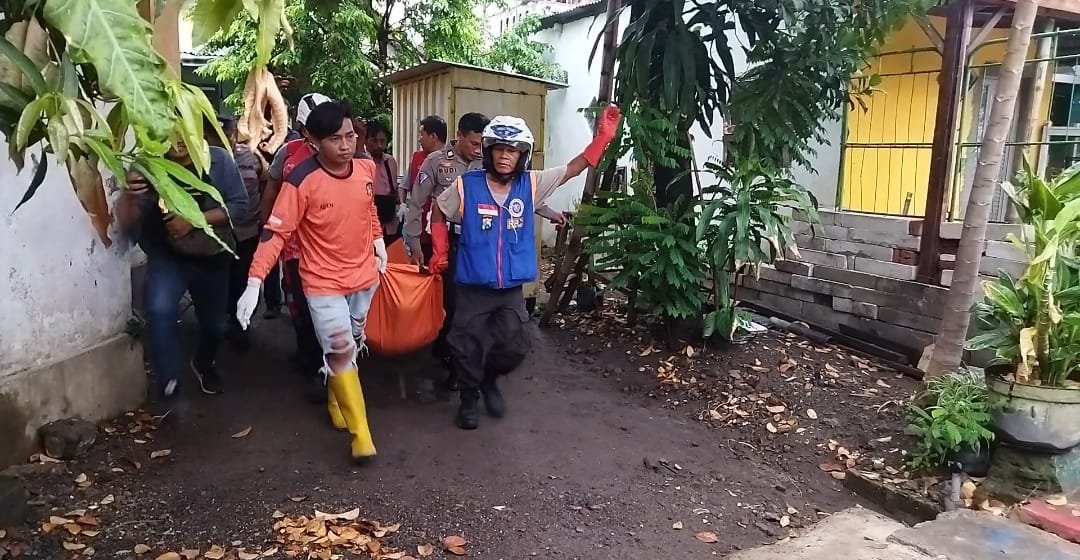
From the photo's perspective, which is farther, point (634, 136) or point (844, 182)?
point (844, 182)

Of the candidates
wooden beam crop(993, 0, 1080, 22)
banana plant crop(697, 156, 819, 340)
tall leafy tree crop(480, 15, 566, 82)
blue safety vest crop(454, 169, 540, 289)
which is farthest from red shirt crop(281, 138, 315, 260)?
tall leafy tree crop(480, 15, 566, 82)

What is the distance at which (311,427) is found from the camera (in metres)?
4.36

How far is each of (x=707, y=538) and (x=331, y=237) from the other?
2.21 meters

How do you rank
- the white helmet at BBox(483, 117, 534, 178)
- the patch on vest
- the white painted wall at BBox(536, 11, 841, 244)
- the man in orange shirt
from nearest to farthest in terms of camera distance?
the man in orange shirt → the white helmet at BBox(483, 117, 534, 178) → the patch on vest → the white painted wall at BBox(536, 11, 841, 244)

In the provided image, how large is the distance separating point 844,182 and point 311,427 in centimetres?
523

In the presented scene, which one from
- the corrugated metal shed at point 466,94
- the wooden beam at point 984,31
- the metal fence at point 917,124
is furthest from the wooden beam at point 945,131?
the corrugated metal shed at point 466,94

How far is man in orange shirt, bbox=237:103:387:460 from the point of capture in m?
3.88

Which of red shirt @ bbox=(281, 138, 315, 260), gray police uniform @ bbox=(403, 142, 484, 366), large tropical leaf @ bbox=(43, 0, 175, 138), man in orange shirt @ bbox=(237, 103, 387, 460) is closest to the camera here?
large tropical leaf @ bbox=(43, 0, 175, 138)

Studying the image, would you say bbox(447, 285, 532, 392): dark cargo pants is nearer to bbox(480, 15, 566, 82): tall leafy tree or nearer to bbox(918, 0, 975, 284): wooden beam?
bbox(918, 0, 975, 284): wooden beam

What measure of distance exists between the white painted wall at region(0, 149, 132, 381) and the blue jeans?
0.28 meters

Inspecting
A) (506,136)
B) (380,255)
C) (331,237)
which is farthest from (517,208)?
(331,237)

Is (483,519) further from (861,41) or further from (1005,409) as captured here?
(861,41)

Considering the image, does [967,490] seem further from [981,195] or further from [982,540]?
[981,195]

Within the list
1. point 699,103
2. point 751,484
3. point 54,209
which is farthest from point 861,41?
point 54,209
